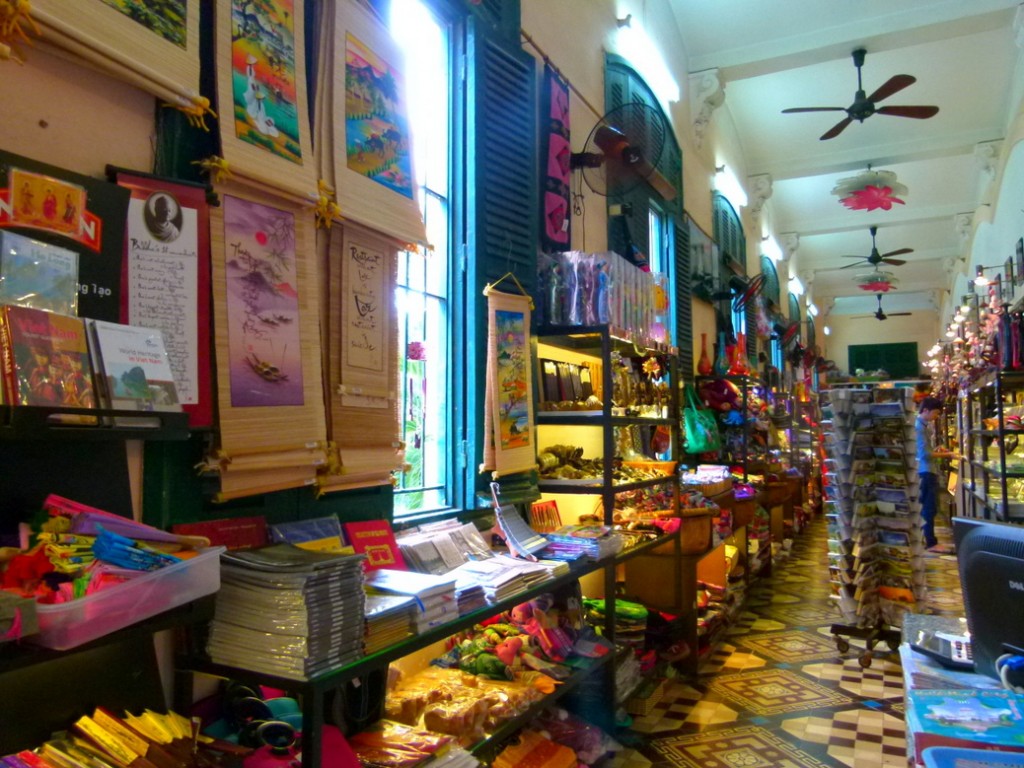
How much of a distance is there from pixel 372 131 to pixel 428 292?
30.9 inches

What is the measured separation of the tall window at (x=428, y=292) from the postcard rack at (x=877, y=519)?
3187mm

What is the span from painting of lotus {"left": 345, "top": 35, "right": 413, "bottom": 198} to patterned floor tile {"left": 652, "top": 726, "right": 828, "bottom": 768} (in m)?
2.79

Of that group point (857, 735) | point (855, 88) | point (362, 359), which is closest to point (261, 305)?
point (362, 359)

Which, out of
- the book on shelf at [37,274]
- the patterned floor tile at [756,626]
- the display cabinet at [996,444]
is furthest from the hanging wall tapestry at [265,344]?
the display cabinet at [996,444]

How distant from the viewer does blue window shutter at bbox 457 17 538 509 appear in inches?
126

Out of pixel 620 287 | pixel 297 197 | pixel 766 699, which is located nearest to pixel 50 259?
pixel 297 197

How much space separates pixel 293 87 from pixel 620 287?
205cm

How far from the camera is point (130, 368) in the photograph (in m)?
1.40

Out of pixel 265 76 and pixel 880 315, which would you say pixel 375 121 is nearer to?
pixel 265 76

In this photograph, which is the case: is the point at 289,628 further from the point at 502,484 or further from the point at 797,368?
the point at 797,368

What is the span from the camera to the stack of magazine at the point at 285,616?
169cm

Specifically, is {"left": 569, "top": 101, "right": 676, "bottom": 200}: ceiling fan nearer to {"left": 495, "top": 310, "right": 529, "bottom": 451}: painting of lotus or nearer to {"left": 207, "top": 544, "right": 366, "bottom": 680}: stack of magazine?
{"left": 495, "top": 310, "right": 529, "bottom": 451}: painting of lotus

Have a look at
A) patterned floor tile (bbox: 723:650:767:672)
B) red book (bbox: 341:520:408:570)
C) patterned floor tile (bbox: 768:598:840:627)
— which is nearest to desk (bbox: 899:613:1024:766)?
red book (bbox: 341:520:408:570)

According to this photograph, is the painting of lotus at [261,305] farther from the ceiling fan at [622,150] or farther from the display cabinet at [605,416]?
the ceiling fan at [622,150]
